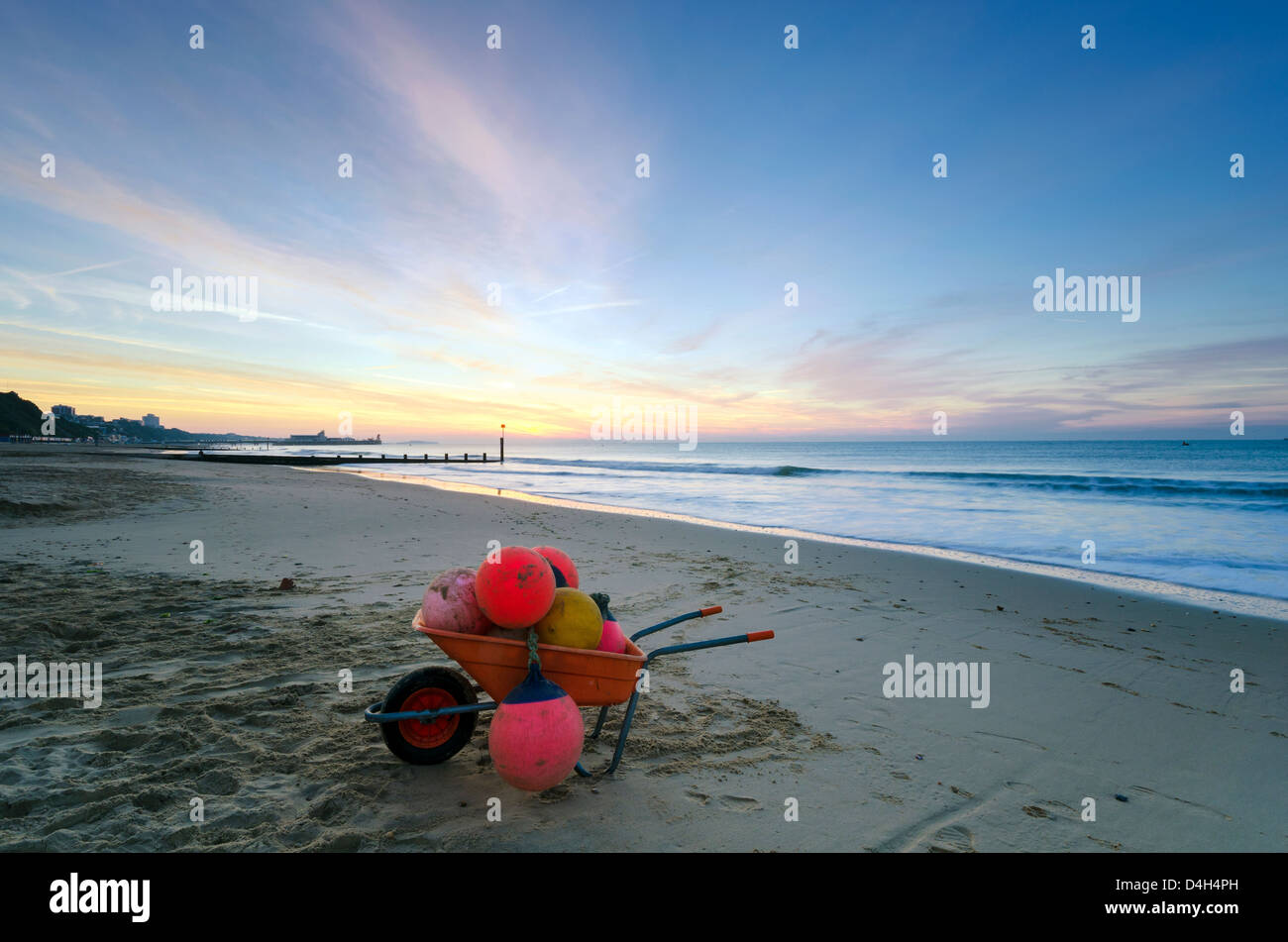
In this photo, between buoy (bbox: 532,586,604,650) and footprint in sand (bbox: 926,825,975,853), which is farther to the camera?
buoy (bbox: 532,586,604,650)

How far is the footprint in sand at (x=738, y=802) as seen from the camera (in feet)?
8.50

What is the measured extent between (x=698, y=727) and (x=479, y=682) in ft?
4.69

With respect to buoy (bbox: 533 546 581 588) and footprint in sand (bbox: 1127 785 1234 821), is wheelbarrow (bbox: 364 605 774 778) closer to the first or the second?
buoy (bbox: 533 546 581 588)

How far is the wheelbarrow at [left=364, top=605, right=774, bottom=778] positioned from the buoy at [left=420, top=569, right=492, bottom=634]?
0.06 m

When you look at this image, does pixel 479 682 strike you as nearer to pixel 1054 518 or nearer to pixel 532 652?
pixel 532 652

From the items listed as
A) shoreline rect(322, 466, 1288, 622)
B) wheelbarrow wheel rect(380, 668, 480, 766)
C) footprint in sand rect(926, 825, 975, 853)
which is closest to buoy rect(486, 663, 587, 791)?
wheelbarrow wheel rect(380, 668, 480, 766)

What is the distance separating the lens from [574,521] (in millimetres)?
13258

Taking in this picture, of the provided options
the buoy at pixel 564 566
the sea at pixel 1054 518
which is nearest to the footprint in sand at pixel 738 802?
the buoy at pixel 564 566

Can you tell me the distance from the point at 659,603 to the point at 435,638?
3642 millimetres

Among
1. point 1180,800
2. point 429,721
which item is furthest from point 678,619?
point 1180,800

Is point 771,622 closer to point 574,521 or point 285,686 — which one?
point 285,686

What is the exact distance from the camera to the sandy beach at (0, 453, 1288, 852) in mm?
2414

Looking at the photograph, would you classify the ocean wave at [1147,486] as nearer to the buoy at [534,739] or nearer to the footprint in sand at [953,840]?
the footprint in sand at [953,840]
